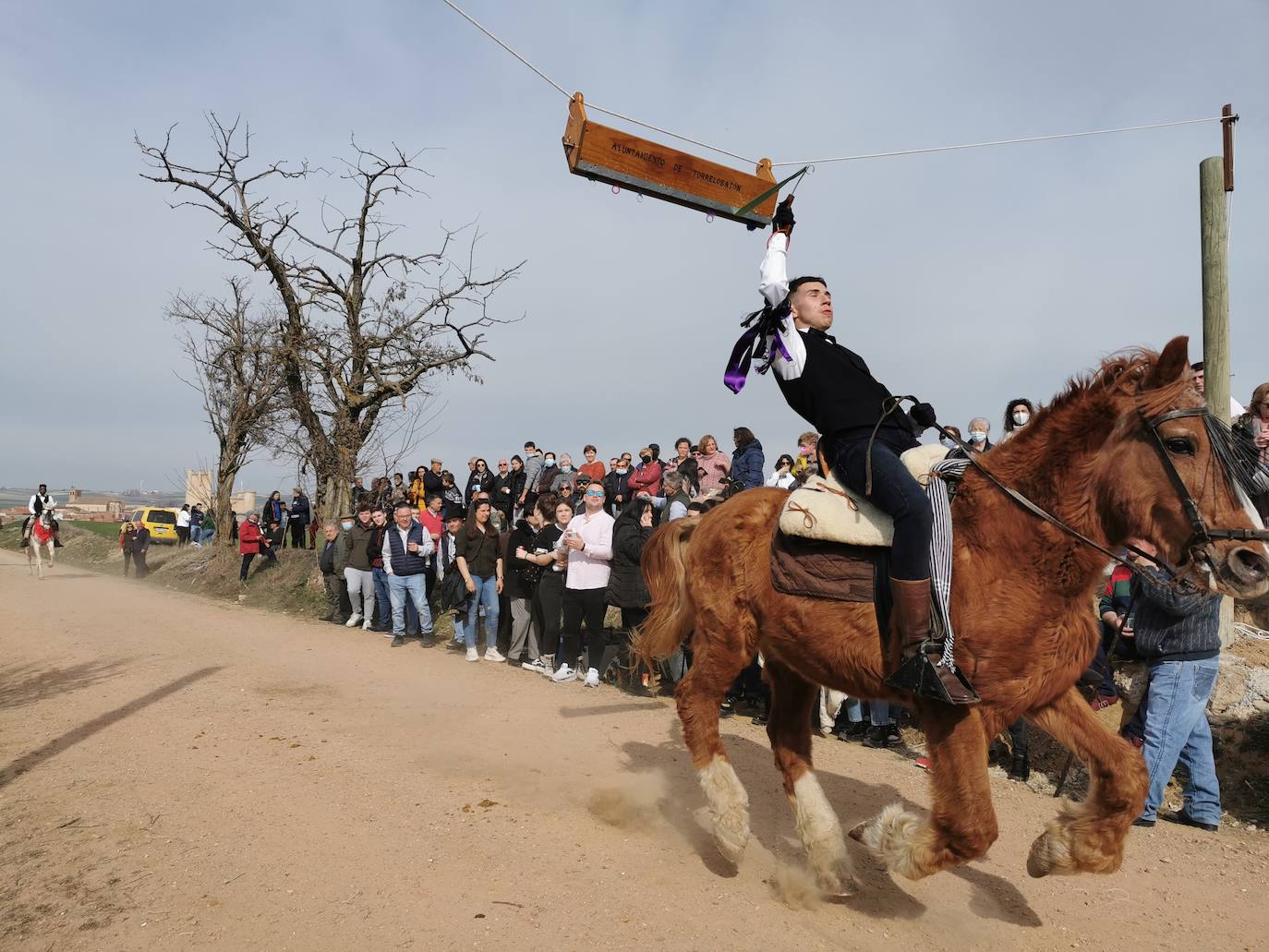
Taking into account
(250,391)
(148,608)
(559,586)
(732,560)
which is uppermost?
(250,391)

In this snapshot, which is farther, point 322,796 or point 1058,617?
point 322,796

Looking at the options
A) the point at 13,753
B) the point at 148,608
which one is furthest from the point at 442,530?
the point at 13,753

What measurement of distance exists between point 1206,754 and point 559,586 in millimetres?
7073

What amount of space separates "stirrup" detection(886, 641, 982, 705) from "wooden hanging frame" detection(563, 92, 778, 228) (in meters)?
3.32

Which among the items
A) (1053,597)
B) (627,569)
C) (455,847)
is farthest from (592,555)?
(1053,597)

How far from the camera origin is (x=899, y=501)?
3.82m

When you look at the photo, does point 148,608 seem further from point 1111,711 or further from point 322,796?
point 1111,711

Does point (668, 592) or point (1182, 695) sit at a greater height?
point (668, 592)

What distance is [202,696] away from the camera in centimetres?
841

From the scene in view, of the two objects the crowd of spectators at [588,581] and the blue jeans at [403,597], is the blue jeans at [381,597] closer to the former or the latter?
the crowd of spectators at [588,581]

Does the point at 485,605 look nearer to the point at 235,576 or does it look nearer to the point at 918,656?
the point at 918,656

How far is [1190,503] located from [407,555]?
1102 centimetres

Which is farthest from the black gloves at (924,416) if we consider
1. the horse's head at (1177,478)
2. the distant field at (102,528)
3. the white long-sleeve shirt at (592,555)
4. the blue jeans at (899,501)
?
the distant field at (102,528)

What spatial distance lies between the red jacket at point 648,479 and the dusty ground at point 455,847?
5494mm
